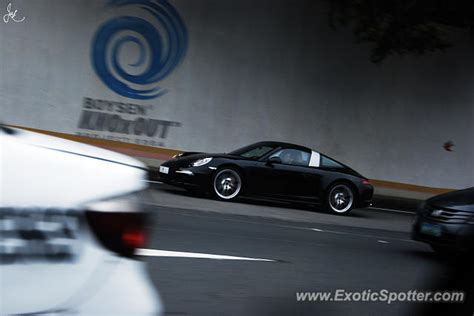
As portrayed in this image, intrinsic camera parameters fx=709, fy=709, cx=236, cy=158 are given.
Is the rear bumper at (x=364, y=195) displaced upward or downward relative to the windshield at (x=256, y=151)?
downward

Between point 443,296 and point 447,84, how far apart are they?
16.6 m

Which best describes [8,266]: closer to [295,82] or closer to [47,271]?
[47,271]

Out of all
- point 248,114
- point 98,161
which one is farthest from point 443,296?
point 248,114

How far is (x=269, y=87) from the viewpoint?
59.9ft

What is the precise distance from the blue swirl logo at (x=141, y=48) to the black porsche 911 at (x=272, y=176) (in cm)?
478

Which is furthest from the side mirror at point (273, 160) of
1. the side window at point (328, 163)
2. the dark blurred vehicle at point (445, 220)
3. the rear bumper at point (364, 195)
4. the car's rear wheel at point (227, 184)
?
the dark blurred vehicle at point (445, 220)

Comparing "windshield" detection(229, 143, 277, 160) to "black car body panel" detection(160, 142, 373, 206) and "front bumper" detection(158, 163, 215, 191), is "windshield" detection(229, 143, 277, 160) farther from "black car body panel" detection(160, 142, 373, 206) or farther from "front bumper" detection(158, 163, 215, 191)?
"front bumper" detection(158, 163, 215, 191)

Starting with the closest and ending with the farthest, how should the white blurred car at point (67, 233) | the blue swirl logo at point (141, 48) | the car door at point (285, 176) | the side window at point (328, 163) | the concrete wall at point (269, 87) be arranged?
the white blurred car at point (67, 233) → the car door at point (285, 176) → the side window at point (328, 163) → the concrete wall at point (269, 87) → the blue swirl logo at point (141, 48)

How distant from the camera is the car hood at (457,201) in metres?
8.29

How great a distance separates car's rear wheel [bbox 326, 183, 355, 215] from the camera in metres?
13.8

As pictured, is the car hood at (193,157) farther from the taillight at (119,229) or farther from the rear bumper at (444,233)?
the taillight at (119,229)

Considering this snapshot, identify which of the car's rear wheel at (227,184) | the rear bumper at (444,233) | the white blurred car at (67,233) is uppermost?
the white blurred car at (67,233)

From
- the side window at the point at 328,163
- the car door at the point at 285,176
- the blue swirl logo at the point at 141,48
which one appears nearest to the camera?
the car door at the point at 285,176

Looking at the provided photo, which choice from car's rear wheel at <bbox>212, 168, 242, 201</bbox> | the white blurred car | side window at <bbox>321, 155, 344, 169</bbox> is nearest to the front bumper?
car's rear wheel at <bbox>212, 168, 242, 201</bbox>
